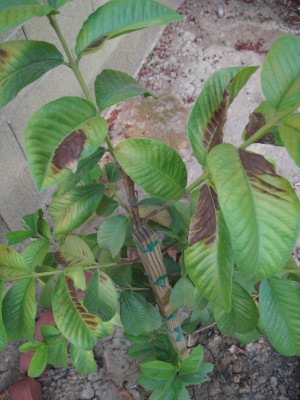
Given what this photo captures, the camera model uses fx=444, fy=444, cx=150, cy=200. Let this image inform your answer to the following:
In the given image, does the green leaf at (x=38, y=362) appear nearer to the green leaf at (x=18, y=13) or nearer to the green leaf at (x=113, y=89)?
the green leaf at (x=113, y=89)

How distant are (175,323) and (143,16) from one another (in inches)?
34.5

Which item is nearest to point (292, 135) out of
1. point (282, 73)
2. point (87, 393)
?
point (282, 73)

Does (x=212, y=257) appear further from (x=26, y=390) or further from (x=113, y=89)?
(x=26, y=390)

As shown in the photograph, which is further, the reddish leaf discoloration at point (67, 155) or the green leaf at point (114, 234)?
the green leaf at point (114, 234)

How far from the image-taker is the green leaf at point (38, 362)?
4.03ft

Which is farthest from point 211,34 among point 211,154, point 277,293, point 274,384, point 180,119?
point 211,154

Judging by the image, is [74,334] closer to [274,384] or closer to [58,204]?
[58,204]

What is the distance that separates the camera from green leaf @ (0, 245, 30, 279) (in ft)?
2.95

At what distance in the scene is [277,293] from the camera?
0.92m

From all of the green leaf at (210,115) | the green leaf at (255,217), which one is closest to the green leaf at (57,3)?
the green leaf at (210,115)

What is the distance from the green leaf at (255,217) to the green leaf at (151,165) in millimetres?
191

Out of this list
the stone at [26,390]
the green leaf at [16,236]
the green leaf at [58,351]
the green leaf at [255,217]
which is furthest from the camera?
the stone at [26,390]

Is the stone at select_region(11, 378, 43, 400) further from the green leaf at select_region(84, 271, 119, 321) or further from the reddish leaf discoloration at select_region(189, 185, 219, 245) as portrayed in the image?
the reddish leaf discoloration at select_region(189, 185, 219, 245)

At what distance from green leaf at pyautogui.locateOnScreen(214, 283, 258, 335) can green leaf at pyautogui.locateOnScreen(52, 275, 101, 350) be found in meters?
0.26
